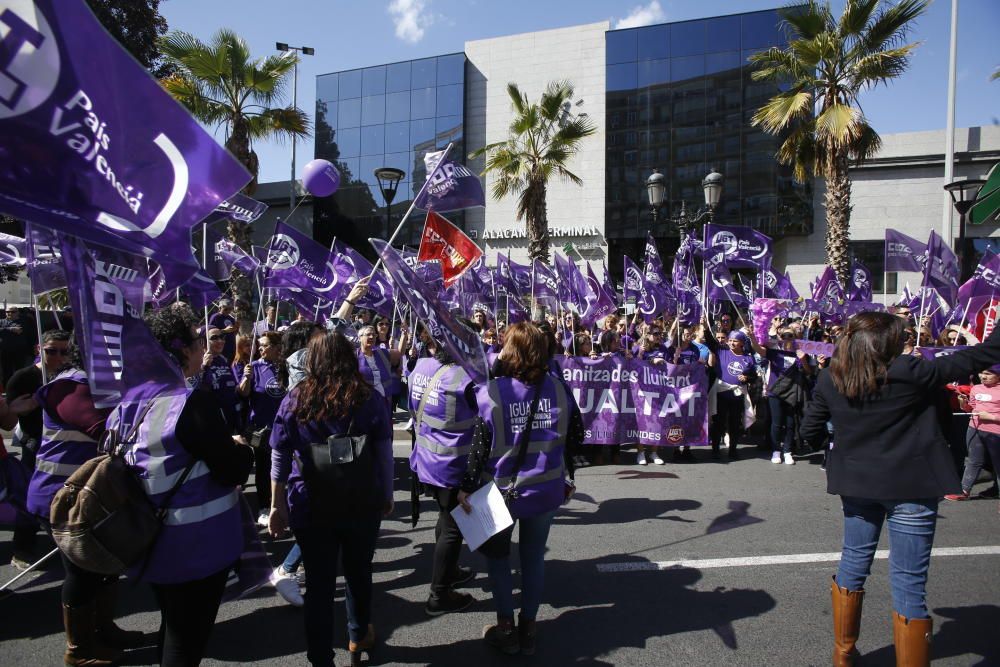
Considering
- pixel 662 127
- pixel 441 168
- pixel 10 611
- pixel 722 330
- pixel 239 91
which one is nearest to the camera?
pixel 10 611

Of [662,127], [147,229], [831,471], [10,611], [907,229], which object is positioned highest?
[662,127]

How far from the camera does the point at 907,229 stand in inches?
915

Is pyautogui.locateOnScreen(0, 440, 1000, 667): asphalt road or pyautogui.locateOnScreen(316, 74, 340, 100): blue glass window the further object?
pyautogui.locateOnScreen(316, 74, 340, 100): blue glass window

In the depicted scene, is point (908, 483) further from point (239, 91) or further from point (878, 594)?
point (239, 91)

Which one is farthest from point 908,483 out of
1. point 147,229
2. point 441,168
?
point 441,168

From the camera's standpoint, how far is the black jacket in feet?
9.06

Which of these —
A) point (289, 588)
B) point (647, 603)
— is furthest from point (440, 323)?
point (647, 603)

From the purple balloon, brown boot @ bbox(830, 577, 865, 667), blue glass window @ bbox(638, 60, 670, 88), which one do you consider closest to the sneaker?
brown boot @ bbox(830, 577, 865, 667)

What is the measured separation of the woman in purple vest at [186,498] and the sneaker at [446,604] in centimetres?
158

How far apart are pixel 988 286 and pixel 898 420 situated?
7917 millimetres

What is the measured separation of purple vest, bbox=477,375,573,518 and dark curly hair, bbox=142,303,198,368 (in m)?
1.50

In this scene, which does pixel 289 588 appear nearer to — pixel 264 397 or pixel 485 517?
pixel 485 517

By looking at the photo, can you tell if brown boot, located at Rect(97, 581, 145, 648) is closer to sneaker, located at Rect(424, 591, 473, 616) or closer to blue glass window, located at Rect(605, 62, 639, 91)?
sneaker, located at Rect(424, 591, 473, 616)

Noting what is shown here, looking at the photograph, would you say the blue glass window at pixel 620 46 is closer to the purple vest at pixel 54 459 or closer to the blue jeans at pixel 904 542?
the blue jeans at pixel 904 542
